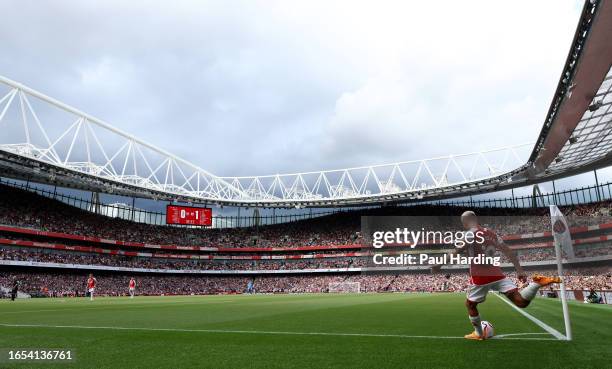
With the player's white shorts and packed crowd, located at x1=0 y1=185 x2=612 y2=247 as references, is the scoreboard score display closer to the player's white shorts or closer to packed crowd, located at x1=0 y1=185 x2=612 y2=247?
packed crowd, located at x1=0 y1=185 x2=612 y2=247

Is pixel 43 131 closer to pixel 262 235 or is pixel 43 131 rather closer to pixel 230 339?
pixel 230 339

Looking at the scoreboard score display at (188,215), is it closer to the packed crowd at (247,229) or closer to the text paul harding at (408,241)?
the packed crowd at (247,229)

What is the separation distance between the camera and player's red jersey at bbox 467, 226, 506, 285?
25.2ft

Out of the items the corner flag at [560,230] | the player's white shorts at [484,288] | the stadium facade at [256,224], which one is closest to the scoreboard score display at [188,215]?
the stadium facade at [256,224]

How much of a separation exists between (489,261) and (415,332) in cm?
260

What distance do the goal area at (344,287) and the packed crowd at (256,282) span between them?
137 cm

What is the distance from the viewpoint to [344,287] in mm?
66750

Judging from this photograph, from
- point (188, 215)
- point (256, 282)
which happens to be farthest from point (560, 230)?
point (256, 282)

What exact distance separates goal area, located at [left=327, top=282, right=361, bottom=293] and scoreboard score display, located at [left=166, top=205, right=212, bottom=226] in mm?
23882

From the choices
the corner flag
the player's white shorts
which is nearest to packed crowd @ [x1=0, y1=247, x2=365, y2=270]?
the player's white shorts

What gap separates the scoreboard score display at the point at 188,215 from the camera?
6962 centimetres

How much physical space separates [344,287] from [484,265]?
60834mm

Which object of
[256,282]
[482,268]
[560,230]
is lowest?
[256,282]

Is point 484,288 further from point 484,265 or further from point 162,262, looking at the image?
point 162,262
